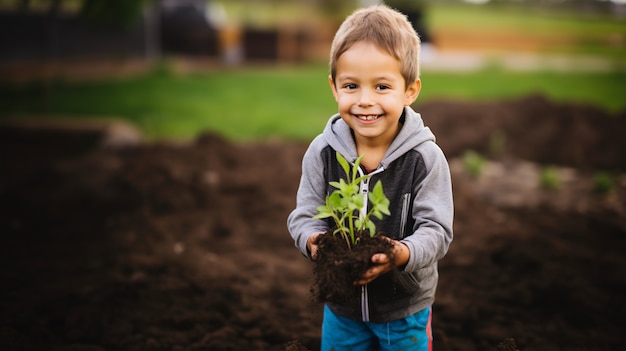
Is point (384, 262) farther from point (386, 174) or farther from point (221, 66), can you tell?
point (221, 66)

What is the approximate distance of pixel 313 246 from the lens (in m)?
2.08

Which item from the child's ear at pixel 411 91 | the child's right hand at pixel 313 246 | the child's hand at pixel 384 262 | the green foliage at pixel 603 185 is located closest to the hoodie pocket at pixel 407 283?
the child's hand at pixel 384 262

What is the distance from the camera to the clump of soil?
1.90m

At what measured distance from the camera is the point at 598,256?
4.08m

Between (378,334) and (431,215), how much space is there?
589 millimetres

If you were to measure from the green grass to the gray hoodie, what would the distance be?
217 inches

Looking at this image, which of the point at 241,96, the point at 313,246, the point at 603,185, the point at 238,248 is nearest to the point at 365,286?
the point at 313,246

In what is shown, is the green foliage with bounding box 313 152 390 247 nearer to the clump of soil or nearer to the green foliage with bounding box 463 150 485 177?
the clump of soil

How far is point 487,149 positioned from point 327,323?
5.27m

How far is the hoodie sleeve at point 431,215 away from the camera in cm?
200

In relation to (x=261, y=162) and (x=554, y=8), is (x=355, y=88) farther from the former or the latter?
(x=554, y=8)

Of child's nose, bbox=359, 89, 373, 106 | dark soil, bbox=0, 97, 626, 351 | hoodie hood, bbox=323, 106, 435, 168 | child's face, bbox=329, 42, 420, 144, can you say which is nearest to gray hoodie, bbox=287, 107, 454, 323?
hoodie hood, bbox=323, 106, 435, 168

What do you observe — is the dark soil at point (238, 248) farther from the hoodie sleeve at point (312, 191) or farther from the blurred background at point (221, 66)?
the blurred background at point (221, 66)

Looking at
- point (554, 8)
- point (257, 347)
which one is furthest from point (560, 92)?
point (554, 8)
